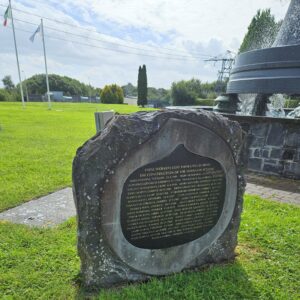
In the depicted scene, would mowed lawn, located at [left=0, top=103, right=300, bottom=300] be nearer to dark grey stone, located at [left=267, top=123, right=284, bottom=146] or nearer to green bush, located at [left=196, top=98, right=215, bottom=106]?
dark grey stone, located at [left=267, top=123, right=284, bottom=146]

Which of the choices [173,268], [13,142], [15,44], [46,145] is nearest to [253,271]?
[173,268]

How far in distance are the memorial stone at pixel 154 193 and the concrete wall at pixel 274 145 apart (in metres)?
3.26

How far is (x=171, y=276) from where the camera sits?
2869mm

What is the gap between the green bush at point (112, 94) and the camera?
53844 mm

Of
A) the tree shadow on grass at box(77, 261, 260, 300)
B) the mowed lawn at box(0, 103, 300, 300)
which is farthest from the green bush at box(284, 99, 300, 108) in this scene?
the tree shadow on grass at box(77, 261, 260, 300)

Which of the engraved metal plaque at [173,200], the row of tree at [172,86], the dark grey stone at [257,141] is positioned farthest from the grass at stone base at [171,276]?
the row of tree at [172,86]

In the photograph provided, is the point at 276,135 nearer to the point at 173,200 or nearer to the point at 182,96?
the point at 173,200

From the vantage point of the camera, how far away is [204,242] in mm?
3035

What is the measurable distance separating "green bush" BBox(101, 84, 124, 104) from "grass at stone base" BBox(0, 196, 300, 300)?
168 ft

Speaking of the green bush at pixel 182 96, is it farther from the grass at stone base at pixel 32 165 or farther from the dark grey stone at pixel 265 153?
the dark grey stone at pixel 265 153

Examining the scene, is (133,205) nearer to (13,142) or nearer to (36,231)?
(36,231)

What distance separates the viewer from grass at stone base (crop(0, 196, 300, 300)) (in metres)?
2.62

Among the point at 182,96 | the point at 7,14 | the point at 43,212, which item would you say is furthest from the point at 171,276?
the point at 182,96

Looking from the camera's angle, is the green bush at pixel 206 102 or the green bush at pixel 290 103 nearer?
the green bush at pixel 290 103
